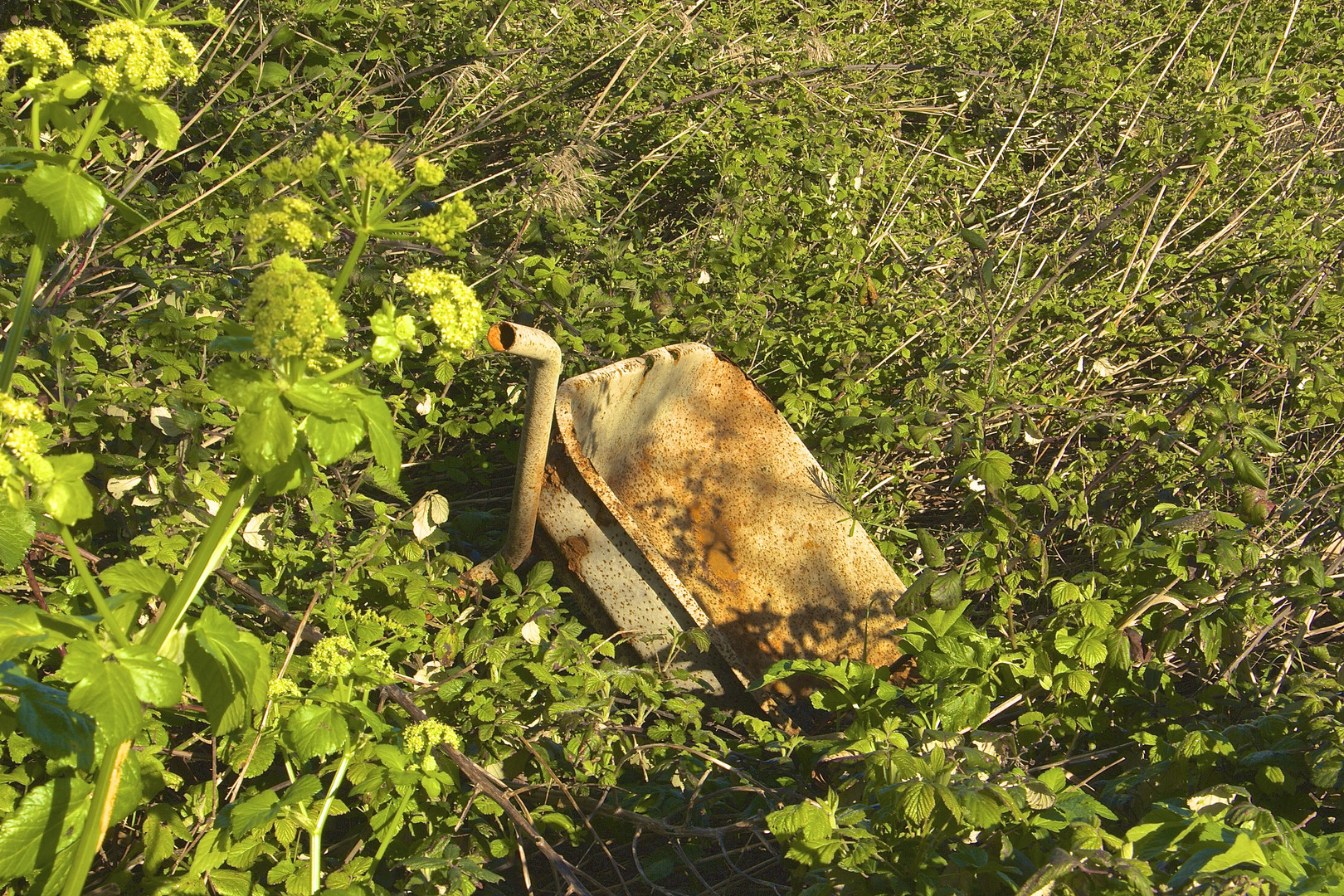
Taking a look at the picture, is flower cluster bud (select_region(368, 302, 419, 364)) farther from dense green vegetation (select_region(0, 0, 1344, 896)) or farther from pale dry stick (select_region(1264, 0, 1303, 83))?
pale dry stick (select_region(1264, 0, 1303, 83))

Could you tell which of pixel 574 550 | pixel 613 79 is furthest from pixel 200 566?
pixel 613 79

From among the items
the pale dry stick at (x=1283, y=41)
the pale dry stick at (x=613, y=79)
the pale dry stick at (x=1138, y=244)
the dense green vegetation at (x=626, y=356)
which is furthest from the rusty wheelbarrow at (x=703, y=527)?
the pale dry stick at (x=1283, y=41)

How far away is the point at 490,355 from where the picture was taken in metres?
2.89

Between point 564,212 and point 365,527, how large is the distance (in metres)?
1.36

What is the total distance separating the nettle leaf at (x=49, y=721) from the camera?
0.97 m

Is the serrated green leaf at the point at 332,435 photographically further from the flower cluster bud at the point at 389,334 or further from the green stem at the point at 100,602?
the green stem at the point at 100,602

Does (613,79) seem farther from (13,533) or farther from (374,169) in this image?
(13,533)

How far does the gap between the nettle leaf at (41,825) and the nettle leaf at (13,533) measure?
28cm

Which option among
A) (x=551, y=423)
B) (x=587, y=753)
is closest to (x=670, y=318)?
(x=551, y=423)

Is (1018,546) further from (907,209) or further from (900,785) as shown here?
(907,209)

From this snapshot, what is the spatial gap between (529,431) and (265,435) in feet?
3.60

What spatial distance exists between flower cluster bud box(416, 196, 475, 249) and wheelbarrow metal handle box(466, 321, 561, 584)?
67 centimetres

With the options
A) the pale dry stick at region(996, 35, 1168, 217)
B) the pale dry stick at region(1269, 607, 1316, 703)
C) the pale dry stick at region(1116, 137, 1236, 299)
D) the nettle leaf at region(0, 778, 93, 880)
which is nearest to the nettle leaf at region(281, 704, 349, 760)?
the nettle leaf at region(0, 778, 93, 880)

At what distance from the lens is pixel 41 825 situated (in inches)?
44.1
